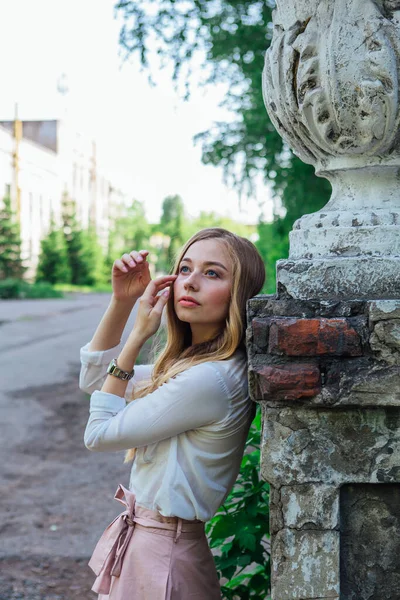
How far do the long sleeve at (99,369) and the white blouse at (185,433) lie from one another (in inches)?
14.5

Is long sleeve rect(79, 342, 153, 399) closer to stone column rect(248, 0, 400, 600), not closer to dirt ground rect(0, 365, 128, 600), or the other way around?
stone column rect(248, 0, 400, 600)

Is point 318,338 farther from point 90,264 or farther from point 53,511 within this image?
point 90,264

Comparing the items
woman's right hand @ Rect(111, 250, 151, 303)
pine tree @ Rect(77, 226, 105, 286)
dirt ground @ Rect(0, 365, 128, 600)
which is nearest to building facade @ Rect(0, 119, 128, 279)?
pine tree @ Rect(77, 226, 105, 286)

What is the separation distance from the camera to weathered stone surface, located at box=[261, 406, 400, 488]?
1.82 m

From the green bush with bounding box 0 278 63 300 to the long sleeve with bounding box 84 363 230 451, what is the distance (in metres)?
31.0

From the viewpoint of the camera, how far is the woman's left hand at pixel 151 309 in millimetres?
2246

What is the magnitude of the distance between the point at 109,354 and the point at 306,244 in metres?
0.89

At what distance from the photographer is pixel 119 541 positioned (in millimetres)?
2271

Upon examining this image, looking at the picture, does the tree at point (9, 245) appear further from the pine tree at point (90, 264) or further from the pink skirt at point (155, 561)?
the pink skirt at point (155, 561)

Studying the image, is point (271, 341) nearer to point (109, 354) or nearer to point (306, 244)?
point (306, 244)

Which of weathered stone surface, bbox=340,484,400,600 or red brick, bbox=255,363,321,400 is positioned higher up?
red brick, bbox=255,363,321,400

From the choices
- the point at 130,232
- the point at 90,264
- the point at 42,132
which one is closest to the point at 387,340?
the point at 90,264

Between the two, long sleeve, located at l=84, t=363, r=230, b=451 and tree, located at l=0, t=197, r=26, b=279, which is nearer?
long sleeve, located at l=84, t=363, r=230, b=451

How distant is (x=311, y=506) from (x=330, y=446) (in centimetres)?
16
